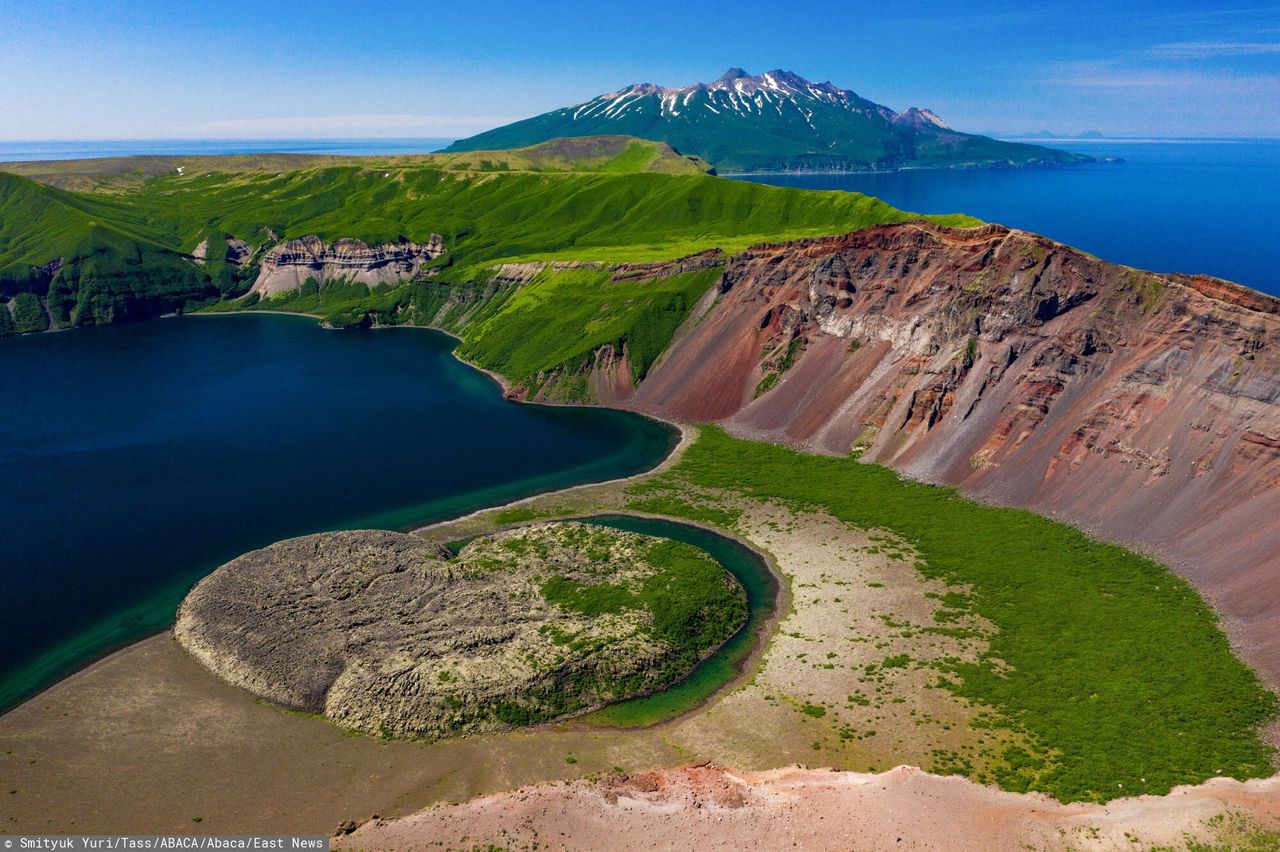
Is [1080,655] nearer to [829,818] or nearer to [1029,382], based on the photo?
[829,818]

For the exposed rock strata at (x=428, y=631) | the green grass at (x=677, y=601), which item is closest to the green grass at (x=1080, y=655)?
the green grass at (x=677, y=601)

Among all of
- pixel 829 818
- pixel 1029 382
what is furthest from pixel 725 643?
pixel 1029 382

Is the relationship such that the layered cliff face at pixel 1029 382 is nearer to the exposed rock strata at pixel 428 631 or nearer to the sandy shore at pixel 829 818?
the sandy shore at pixel 829 818

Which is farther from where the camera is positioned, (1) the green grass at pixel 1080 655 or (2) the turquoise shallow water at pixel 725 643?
(2) the turquoise shallow water at pixel 725 643

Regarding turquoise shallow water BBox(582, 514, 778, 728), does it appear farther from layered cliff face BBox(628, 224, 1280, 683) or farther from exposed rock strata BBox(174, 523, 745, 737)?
layered cliff face BBox(628, 224, 1280, 683)

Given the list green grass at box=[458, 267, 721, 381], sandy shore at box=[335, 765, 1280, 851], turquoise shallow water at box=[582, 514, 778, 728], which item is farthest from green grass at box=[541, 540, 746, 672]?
green grass at box=[458, 267, 721, 381]

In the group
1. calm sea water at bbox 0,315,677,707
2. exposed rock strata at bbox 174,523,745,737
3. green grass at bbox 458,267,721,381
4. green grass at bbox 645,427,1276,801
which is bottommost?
calm sea water at bbox 0,315,677,707
